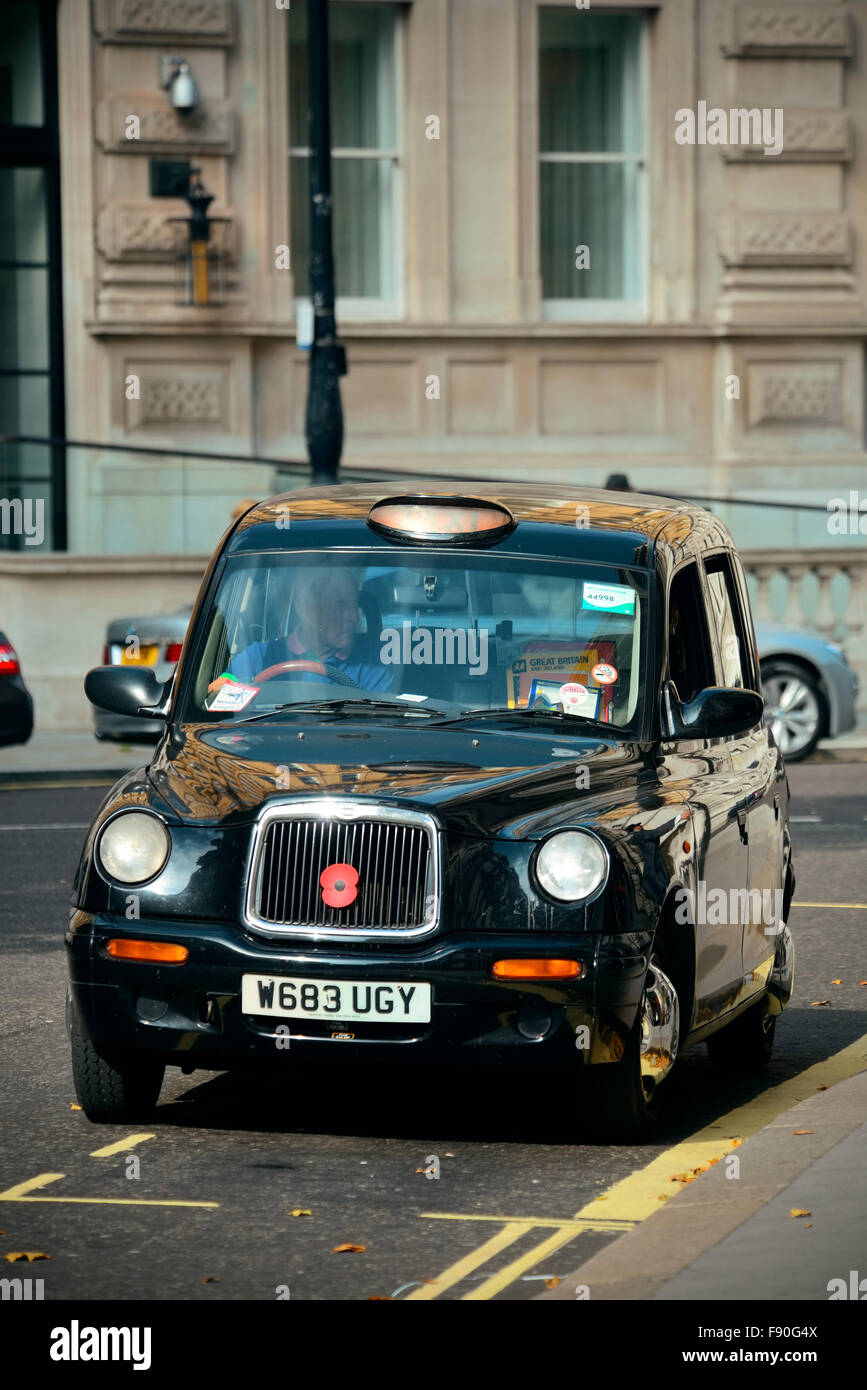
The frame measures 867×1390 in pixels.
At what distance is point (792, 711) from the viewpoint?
1955cm

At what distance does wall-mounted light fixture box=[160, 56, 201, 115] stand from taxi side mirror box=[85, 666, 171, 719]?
1596cm

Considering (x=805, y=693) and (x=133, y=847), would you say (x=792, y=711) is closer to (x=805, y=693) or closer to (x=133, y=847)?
(x=805, y=693)

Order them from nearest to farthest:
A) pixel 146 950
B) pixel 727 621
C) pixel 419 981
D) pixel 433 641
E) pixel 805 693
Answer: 1. pixel 419 981
2. pixel 146 950
3. pixel 433 641
4. pixel 727 621
5. pixel 805 693

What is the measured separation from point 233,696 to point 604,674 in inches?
43.3

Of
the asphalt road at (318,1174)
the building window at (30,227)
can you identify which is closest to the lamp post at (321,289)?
the building window at (30,227)

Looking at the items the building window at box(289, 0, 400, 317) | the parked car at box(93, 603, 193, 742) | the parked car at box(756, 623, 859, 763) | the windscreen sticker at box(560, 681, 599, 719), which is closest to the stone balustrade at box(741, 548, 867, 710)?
the parked car at box(756, 623, 859, 763)

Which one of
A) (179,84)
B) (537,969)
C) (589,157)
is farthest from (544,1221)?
(589,157)

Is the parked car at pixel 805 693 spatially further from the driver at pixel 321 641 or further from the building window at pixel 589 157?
the driver at pixel 321 641

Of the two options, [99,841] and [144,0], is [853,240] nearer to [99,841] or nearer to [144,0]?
[144,0]

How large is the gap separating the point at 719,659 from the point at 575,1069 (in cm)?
192

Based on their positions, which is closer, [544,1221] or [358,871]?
[544,1221]

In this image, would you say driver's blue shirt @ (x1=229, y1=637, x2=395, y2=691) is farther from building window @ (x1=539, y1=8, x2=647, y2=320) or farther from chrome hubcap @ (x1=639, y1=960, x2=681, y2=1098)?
building window @ (x1=539, y1=8, x2=647, y2=320)

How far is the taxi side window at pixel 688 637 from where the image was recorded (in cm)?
754
